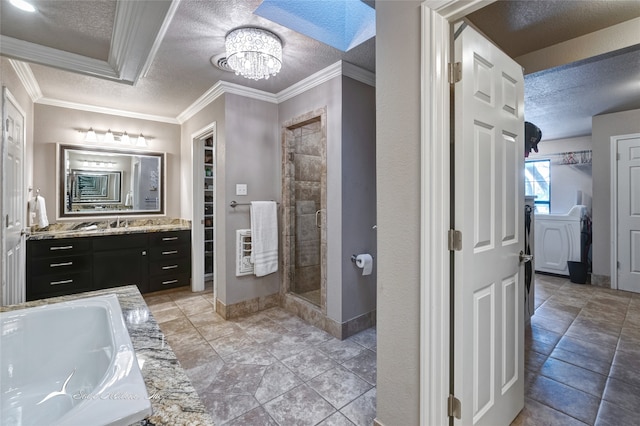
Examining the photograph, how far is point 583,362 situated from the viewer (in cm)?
215

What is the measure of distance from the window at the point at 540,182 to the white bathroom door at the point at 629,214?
1690mm

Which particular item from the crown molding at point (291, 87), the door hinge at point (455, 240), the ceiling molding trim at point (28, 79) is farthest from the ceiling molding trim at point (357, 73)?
the ceiling molding trim at point (28, 79)

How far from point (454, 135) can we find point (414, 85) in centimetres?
29

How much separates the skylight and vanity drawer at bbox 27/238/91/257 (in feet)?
9.97

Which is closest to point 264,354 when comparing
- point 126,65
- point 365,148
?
point 365,148

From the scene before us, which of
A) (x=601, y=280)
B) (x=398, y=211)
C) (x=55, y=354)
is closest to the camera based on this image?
(x=398, y=211)

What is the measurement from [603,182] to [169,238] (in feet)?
18.9

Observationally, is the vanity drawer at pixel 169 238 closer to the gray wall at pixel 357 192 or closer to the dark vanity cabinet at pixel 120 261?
the dark vanity cabinet at pixel 120 261

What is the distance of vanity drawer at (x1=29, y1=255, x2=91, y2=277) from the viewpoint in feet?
9.62

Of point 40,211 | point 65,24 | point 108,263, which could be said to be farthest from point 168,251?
point 65,24

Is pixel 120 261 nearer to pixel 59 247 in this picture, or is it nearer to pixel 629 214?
pixel 59 247

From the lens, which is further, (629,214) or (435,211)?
(629,214)

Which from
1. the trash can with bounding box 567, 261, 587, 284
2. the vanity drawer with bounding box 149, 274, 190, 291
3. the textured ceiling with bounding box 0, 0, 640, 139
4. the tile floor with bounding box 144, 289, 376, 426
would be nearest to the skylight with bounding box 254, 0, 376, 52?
the textured ceiling with bounding box 0, 0, 640, 139

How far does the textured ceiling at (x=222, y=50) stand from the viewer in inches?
68.9
